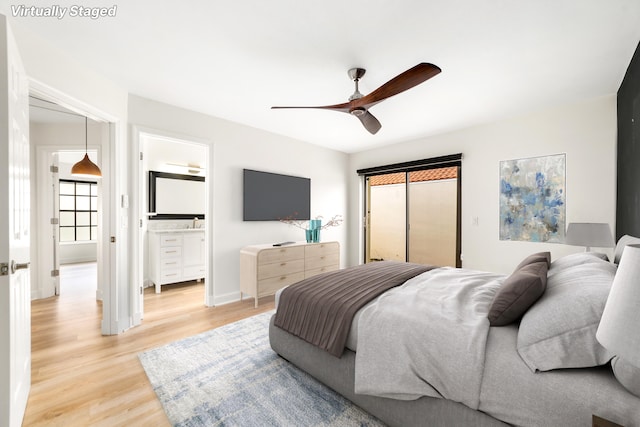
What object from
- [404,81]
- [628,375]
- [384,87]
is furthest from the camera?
[384,87]

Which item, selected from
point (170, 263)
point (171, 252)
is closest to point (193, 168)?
point (171, 252)

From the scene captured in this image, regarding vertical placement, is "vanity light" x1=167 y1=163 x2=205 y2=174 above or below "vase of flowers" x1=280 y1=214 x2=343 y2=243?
above

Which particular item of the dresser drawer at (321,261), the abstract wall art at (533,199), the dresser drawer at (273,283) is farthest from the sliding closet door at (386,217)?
the dresser drawer at (273,283)

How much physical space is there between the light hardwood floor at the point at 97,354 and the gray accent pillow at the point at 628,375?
2.09 metres

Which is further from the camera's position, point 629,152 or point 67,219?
point 67,219

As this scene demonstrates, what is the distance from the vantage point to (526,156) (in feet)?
11.0

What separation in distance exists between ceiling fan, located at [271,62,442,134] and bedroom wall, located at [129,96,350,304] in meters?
1.87

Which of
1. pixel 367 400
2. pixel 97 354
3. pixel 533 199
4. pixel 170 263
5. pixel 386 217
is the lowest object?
pixel 97 354

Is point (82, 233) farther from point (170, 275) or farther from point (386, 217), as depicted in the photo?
point (386, 217)

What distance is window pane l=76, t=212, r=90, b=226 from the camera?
668 cm

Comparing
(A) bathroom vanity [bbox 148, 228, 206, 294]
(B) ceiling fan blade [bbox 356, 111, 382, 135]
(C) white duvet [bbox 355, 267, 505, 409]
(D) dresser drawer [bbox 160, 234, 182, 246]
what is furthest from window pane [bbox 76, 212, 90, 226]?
(C) white duvet [bbox 355, 267, 505, 409]

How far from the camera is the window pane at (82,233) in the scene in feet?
21.8

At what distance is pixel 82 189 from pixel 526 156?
29.4 feet

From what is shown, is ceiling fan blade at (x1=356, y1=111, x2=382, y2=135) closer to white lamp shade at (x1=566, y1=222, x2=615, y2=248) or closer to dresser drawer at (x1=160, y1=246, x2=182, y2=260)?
white lamp shade at (x1=566, y1=222, x2=615, y2=248)
